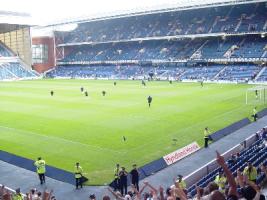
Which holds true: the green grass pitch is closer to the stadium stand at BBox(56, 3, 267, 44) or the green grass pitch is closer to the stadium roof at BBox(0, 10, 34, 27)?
the stadium stand at BBox(56, 3, 267, 44)

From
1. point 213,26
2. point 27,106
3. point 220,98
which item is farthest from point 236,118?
point 213,26

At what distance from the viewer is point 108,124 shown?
30906 millimetres

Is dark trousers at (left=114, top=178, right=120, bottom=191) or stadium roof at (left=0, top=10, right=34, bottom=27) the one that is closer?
dark trousers at (left=114, top=178, right=120, bottom=191)

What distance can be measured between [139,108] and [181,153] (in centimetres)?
1626

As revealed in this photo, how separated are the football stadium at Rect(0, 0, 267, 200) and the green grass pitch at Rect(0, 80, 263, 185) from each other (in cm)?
10

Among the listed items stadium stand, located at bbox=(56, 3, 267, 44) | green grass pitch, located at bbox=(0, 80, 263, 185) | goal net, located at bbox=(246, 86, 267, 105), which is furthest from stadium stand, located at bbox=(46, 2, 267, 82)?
green grass pitch, located at bbox=(0, 80, 263, 185)

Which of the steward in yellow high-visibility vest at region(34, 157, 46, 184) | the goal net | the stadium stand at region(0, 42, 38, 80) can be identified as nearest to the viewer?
the steward in yellow high-visibility vest at region(34, 157, 46, 184)

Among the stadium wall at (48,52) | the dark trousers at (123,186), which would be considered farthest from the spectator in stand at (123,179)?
the stadium wall at (48,52)

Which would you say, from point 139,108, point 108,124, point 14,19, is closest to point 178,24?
point 14,19

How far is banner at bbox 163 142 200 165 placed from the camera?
20.8 meters

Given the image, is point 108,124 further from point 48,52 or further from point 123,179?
point 48,52

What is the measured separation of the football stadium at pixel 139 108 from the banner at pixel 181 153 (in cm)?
9

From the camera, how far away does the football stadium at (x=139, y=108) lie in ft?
57.3

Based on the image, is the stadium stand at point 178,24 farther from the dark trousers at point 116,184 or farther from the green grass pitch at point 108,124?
the dark trousers at point 116,184
